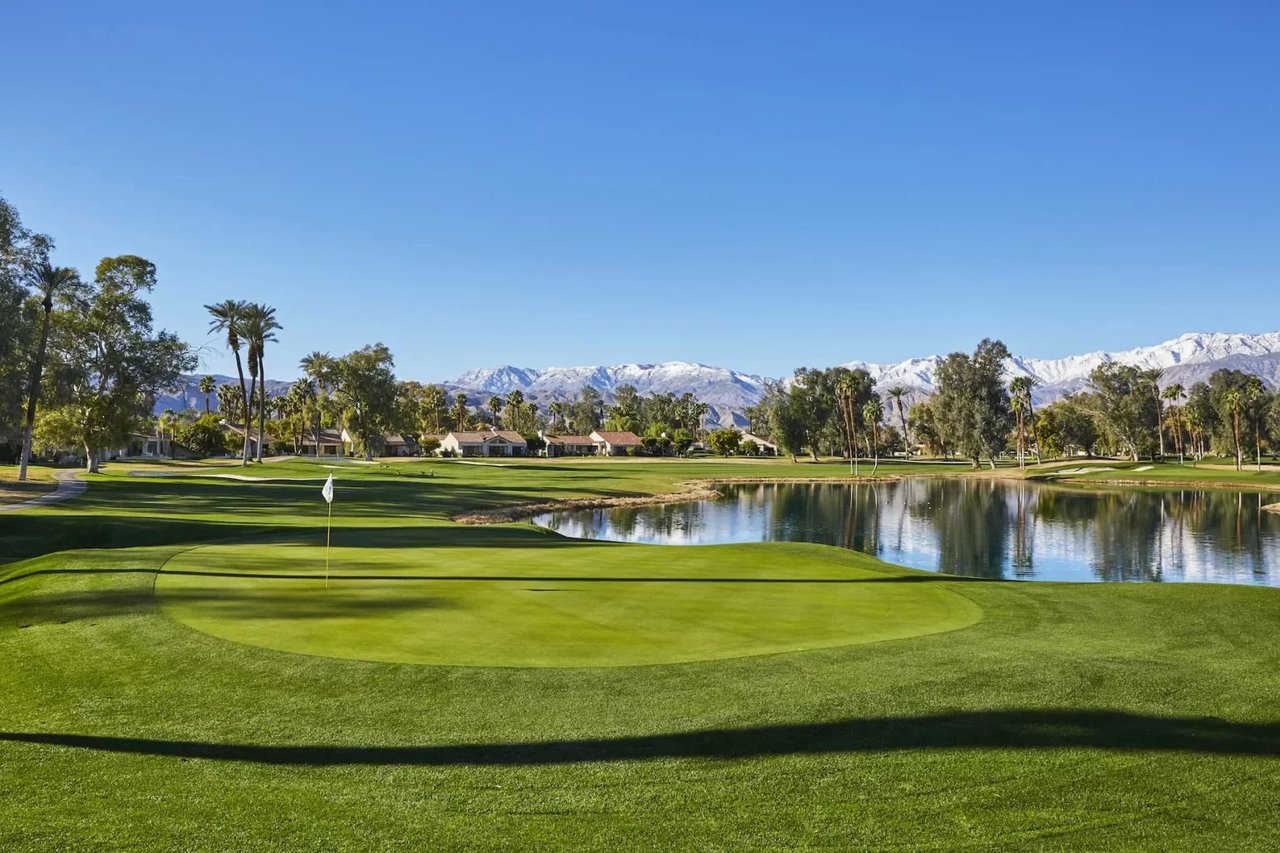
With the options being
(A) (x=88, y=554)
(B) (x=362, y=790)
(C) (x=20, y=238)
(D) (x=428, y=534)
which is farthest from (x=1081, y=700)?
(C) (x=20, y=238)

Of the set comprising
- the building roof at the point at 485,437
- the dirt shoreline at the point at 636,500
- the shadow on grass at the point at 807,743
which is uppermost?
the building roof at the point at 485,437

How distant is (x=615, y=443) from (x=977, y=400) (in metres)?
68.1

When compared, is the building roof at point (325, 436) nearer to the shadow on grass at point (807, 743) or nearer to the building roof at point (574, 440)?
the building roof at point (574, 440)

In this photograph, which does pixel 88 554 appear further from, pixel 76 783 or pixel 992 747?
pixel 992 747

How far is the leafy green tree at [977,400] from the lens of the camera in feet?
382

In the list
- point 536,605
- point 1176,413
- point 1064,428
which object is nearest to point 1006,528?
point 536,605

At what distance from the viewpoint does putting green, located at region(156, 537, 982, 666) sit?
1139 cm

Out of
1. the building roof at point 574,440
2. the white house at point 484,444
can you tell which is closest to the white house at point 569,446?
the building roof at point 574,440

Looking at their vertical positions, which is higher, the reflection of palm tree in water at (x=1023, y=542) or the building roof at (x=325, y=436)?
the building roof at (x=325, y=436)

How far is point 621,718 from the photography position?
8.59 m

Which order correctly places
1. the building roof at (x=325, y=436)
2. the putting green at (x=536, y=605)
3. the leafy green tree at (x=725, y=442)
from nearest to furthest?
the putting green at (x=536, y=605), the building roof at (x=325, y=436), the leafy green tree at (x=725, y=442)

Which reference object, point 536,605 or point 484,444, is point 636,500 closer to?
point 536,605

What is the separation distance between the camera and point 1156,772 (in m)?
7.44

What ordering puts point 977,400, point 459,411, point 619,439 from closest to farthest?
point 977,400, point 619,439, point 459,411
